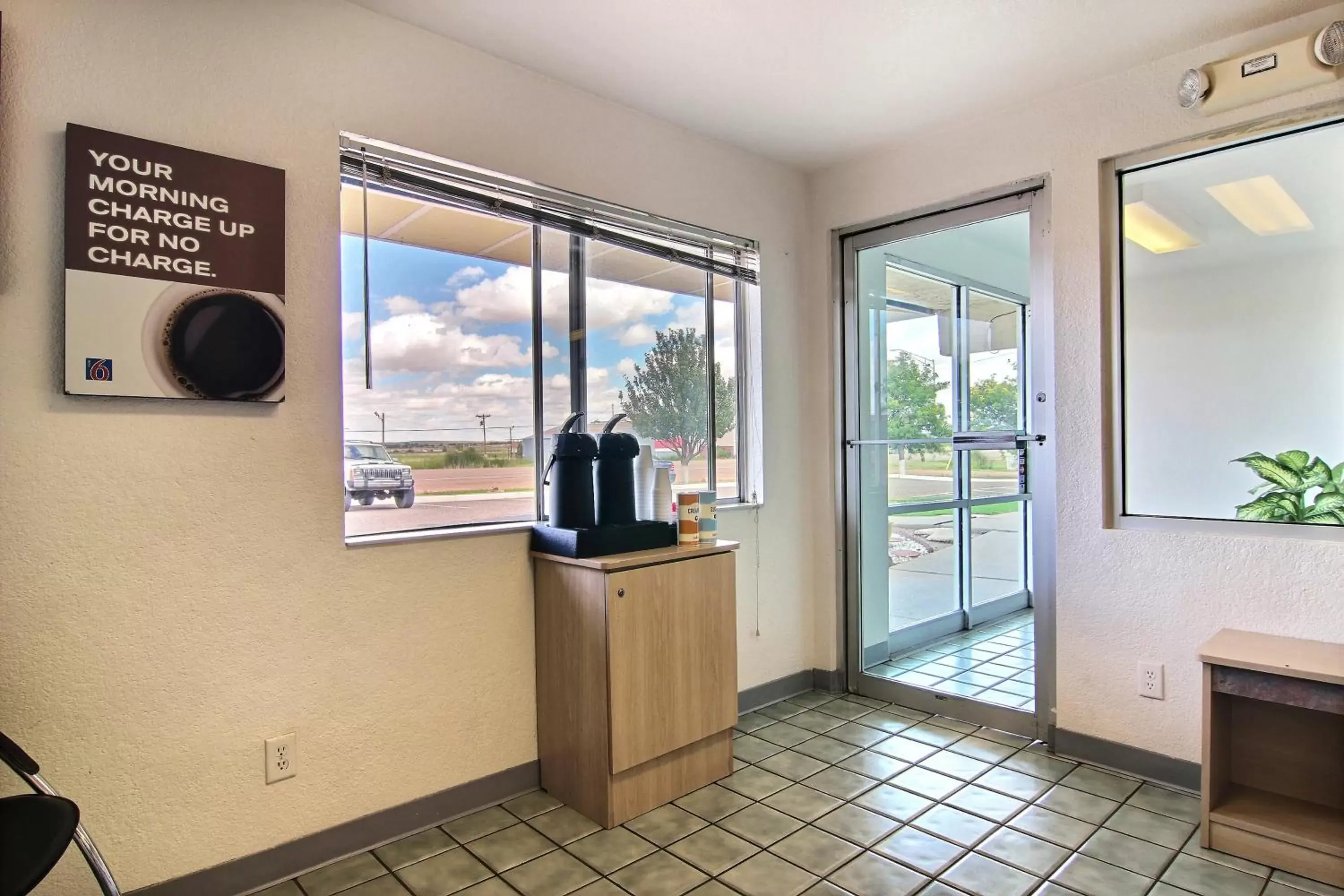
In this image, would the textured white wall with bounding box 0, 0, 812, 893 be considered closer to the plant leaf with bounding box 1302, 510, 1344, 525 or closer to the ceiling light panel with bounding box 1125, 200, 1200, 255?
the ceiling light panel with bounding box 1125, 200, 1200, 255

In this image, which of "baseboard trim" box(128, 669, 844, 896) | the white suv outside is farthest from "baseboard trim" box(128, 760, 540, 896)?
the white suv outside

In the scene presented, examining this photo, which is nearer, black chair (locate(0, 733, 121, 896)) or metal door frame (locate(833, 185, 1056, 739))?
black chair (locate(0, 733, 121, 896))

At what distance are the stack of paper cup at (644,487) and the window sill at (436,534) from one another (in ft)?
1.33

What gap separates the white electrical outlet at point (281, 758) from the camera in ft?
6.54

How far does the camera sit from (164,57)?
1.86 m

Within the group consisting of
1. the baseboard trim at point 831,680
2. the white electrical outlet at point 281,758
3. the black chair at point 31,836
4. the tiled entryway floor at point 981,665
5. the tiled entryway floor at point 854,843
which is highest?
the black chair at point 31,836

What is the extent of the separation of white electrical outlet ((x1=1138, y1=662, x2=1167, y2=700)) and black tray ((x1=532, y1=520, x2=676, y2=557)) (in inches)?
67.0

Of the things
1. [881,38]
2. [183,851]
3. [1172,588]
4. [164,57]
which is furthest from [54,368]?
[1172,588]

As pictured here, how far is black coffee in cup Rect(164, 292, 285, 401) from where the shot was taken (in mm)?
1870

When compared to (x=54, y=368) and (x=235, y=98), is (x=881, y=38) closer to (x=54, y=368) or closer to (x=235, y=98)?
(x=235, y=98)

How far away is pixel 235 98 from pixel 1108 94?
9.30 feet

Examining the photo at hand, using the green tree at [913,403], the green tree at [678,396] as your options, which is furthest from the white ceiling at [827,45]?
the green tree at [913,403]

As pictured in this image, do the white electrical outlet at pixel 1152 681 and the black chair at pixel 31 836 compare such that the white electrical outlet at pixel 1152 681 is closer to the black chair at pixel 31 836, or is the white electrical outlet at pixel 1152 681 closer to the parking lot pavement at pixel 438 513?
the parking lot pavement at pixel 438 513

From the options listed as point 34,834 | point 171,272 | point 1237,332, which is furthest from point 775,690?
point 171,272
